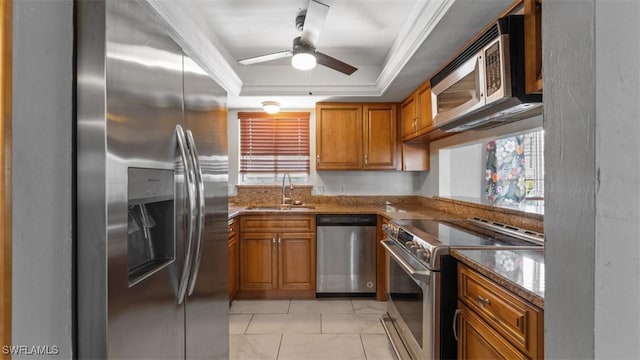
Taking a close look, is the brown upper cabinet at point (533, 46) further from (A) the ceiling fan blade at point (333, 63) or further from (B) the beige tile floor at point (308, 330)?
(B) the beige tile floor at point (308, 330)

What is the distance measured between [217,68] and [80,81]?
2.01 metres

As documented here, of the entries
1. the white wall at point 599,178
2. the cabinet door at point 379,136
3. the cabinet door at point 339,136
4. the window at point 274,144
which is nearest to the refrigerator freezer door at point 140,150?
the white wall at point 599,178

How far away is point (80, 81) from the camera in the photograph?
87cm

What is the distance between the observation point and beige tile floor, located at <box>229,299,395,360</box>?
7.53 ft

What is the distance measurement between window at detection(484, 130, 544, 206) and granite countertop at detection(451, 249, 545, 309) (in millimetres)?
887

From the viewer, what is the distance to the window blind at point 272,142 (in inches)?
159

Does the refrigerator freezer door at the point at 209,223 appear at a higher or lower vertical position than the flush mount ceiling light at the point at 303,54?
lower

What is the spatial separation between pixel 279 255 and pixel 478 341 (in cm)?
225

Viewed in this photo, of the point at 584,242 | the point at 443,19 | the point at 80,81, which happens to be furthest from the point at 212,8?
the point at 584,242

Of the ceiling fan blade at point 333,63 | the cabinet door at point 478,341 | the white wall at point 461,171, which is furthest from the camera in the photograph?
the white wall at point 461,171

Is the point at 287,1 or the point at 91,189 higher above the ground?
the point at 287,1

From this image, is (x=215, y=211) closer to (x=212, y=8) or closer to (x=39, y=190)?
(x=39, y=190)

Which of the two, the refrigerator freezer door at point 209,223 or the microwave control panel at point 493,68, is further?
the microwave control panel at point 493,68

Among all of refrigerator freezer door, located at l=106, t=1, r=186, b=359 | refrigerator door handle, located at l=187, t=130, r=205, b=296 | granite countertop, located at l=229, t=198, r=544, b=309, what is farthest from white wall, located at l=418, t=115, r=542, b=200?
refrigerator freezer door, located at l=106, t=1, r=186, b=359
